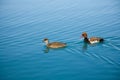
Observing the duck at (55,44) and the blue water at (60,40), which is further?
the duck at (55,44)

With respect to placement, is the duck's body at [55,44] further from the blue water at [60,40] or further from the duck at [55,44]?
the blue water at [60,40]

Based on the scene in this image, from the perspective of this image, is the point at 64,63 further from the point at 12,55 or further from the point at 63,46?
the point at 12,55

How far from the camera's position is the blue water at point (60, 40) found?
11.2 m

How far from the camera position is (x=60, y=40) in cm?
1511

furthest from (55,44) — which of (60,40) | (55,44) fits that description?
(60,40)

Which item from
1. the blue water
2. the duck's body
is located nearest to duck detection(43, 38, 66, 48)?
the duck's body

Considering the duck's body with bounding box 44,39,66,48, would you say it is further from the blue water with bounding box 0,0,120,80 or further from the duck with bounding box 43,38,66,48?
the blue water with bounding box 0,0,120,80

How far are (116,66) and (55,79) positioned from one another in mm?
A: 2921

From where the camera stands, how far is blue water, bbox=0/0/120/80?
11250mm

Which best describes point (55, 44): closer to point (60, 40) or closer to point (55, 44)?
point (55, 44)

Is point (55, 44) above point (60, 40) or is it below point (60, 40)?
below

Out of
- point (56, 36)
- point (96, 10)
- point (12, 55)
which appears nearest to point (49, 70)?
point (12, 55)

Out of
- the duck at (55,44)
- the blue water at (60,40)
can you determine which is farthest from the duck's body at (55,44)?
the blue water at (60,40)

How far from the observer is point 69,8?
22906mm
